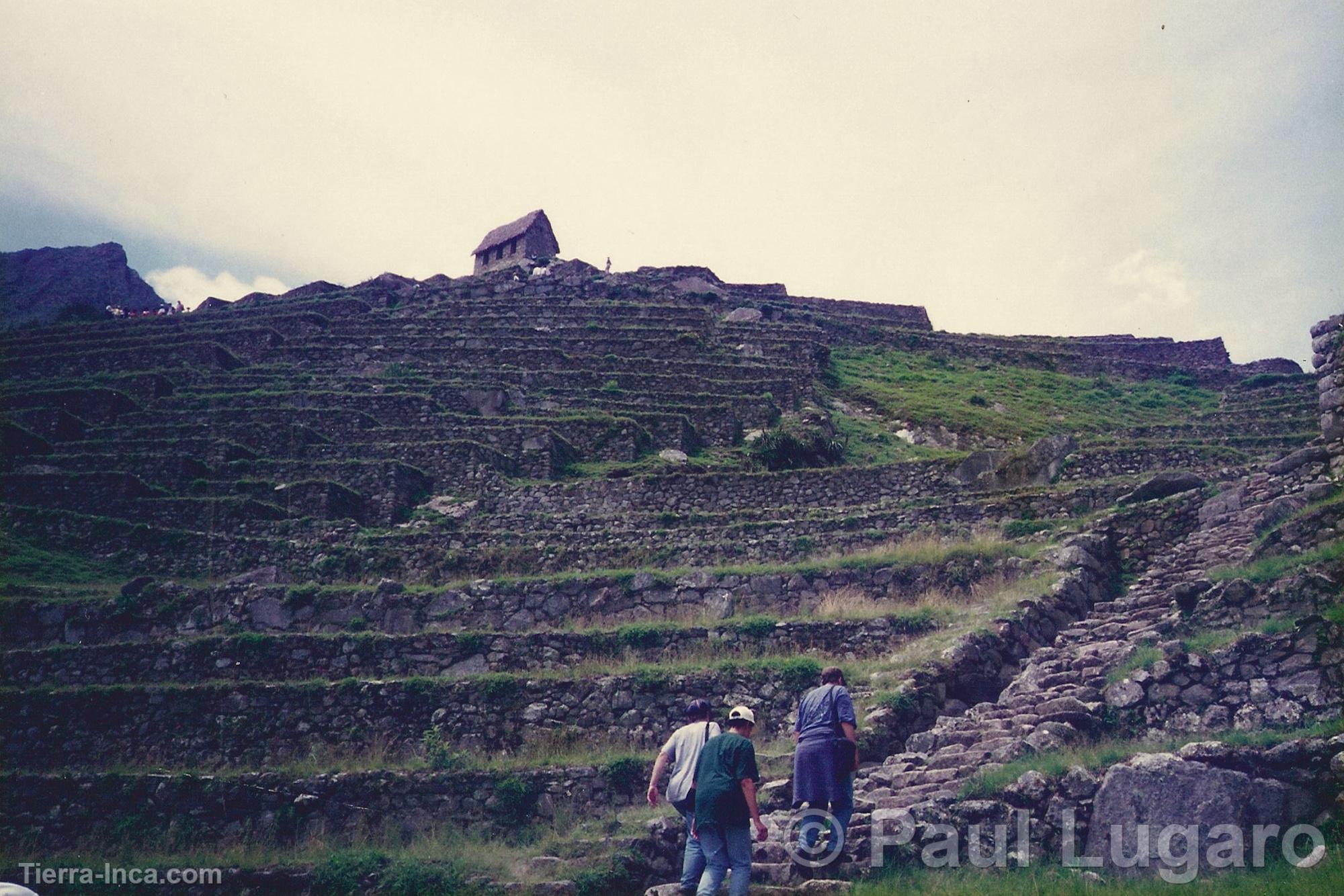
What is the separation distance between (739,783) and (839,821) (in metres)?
1.56

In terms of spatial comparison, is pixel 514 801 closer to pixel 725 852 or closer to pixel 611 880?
→ pixel 611 880

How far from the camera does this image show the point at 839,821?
997 centimetres

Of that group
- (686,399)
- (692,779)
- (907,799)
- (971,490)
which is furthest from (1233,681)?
(686,399)

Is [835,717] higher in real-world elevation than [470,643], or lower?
lower

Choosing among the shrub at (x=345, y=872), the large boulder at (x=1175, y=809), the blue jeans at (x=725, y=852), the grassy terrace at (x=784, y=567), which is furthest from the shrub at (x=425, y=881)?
the grassy terrace at (x=784, y=567)

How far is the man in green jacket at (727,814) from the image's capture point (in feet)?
29.0

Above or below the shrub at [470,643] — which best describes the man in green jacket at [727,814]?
below

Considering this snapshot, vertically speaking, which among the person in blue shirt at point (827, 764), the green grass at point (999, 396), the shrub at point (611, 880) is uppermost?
the green grass at point (999, 396)

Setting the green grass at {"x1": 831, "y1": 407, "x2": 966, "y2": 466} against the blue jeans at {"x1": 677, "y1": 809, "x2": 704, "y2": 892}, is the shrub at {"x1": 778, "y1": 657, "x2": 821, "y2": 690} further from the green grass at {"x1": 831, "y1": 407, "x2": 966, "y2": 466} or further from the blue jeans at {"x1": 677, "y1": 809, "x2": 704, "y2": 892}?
the green grass at {"x1": 831, "y1": 407, "x2": 966, "y2": 466}

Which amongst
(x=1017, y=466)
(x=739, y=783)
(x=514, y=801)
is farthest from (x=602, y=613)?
(x=1017, y=466)

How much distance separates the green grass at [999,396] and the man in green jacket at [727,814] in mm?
25577

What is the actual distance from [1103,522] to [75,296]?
85102mm

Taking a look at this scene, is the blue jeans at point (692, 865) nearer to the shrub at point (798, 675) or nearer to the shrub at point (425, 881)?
the shrub at point (425, 881)

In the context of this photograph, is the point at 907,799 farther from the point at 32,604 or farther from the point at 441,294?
the point at 441,294
